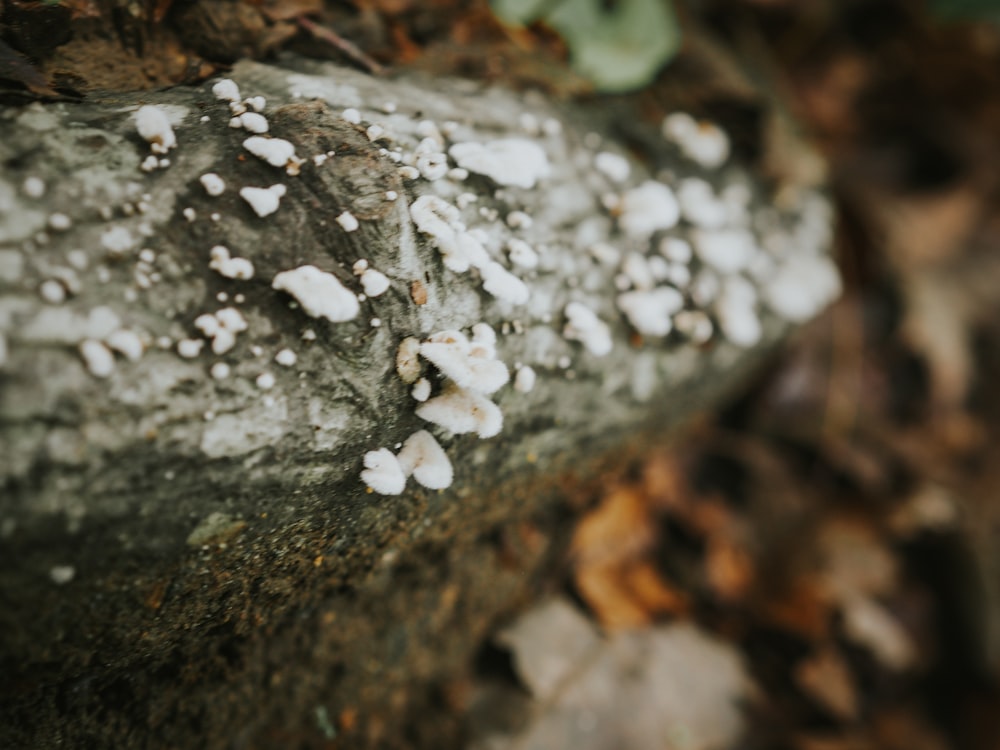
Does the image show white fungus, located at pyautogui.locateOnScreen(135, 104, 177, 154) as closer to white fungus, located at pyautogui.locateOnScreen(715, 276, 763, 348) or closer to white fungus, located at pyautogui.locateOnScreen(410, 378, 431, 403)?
white fungus, located at pyautogui.locateOnScreen(410, 378, 431, 403)

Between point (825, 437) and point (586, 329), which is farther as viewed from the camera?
→ point (825, 437)

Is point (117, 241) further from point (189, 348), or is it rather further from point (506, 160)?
point (506, 160)

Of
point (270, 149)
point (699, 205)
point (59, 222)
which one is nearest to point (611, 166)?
point (699, 205)

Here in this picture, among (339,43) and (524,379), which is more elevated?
A: (339,43)

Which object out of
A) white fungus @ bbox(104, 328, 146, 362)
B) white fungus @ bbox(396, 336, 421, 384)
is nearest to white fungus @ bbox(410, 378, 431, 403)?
white fungus @ bbox(396, 336, 421, 384)

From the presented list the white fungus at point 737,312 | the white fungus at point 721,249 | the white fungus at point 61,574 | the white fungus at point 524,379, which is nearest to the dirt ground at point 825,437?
the white fungus at point 721,249

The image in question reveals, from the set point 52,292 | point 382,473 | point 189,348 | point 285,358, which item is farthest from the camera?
point 382,473

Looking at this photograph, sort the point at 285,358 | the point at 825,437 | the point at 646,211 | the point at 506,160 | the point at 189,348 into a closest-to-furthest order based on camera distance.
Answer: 1. the point at 189,348
2. the point at 285,358
3. the point at 506,160
4. the point at 646,211
5. the point at 825,437
